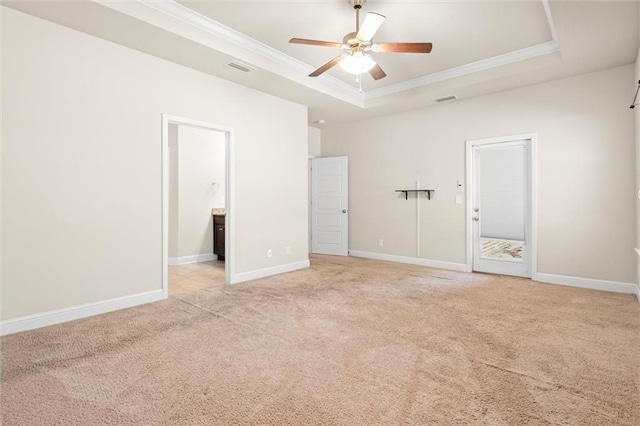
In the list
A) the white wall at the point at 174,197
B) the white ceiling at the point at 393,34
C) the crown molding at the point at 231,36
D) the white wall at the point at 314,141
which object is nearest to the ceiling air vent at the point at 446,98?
the white ceiling at the point at 393,34

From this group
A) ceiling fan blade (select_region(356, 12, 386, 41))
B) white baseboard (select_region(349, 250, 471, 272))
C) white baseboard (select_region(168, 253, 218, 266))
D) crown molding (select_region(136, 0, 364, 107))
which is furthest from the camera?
white baseboard (select_region(168, 253, 218, 266))

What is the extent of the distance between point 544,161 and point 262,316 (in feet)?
14.5

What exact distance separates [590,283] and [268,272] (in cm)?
449

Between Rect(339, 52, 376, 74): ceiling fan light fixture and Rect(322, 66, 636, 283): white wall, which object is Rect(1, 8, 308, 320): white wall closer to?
Rect(339, 52, 376, 74): ceiling fan light fixture

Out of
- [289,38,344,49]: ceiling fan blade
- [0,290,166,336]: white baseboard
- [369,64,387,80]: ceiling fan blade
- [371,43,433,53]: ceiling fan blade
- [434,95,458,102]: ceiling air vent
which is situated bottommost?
[0,290,166,336]: white baseboard

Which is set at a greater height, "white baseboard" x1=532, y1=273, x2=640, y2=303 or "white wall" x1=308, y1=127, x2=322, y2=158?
"white wall" x1=308, y1=127, x2=322, y2=158

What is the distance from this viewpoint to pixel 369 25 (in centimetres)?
290

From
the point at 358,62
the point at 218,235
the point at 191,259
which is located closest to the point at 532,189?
the point at 358,62

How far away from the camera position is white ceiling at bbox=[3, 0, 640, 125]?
312cm

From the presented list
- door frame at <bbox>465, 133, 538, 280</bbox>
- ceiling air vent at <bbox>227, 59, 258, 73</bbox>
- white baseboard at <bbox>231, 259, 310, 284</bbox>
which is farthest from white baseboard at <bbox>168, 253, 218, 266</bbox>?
door frame at <bbox>465, 133, 538, 280</bbox>

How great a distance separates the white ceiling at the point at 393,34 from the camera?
312cm

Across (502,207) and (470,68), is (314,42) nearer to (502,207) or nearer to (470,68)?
(470,68)

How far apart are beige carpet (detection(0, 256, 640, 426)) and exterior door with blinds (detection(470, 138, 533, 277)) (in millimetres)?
1241

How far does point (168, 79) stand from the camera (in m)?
3.99
